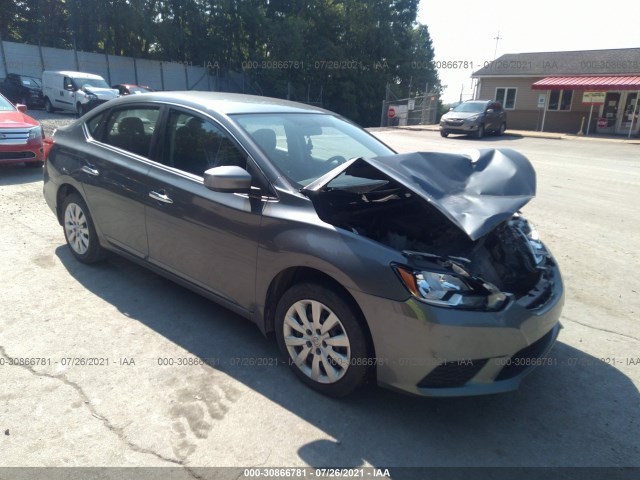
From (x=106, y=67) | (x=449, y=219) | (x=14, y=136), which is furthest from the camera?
(x=106, y=67)

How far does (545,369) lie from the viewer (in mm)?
3348

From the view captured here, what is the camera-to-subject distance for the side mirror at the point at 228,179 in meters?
3.02

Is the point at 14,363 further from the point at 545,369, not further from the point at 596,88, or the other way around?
the point at 596,88

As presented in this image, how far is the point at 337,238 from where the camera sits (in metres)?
2.77

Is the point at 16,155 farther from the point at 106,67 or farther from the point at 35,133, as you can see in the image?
the point at 106,67

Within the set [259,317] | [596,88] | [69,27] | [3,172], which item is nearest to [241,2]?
[69,27]

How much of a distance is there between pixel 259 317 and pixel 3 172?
8.08 meters

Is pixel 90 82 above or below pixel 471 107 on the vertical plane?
above

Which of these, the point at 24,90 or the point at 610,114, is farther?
the point at 610,114

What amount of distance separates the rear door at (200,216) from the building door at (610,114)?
29.3 m

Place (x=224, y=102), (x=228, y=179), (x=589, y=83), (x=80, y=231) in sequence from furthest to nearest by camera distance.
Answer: (x=589, y=83)
(x=80, y=231)
(x=224, y=102)
(x=228, y=179)

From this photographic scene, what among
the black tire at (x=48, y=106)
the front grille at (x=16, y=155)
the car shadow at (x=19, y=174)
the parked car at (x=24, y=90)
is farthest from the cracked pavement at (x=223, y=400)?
the parked car at (x=24, y=90)

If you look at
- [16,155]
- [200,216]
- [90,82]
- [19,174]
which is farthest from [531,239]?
[90,82]

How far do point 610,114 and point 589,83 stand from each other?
2.39 metres
